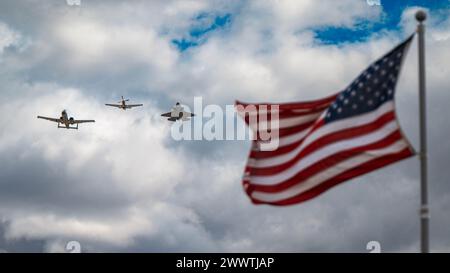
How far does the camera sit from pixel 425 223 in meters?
16.2

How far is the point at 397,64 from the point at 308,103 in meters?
Answer: 2.71

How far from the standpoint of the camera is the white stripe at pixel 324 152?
675 inches

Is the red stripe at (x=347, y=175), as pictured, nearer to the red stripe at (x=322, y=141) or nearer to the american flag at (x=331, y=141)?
the american flag at (x=331, y=141)

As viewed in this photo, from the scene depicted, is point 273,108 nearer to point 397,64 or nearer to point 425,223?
point 397,64

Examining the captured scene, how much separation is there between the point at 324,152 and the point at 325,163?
283 mm

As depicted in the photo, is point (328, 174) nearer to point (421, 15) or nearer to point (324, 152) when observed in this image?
point (324, 152)

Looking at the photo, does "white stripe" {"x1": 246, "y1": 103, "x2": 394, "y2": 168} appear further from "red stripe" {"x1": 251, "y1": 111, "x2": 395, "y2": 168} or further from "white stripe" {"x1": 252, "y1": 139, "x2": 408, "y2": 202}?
"white stripe" {"x1": 252, "y1": 139, "x2": 408, "y2": 202}

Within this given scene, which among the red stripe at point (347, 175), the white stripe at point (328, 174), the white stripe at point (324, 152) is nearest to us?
the red stripe at point (347, 175)

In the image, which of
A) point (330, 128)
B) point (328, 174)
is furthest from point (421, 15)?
point (328, 174)

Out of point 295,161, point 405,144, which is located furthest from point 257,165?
point 405,144

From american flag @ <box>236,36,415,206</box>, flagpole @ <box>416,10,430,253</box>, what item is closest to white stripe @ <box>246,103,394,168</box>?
american flag @ <box>236,36,415,206</box>

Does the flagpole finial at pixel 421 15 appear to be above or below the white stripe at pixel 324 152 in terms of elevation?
above

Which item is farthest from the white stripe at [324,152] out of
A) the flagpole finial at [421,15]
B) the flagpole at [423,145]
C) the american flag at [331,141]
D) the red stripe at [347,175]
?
the flagpole finial at [421,15]

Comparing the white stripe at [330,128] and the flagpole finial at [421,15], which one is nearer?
the flagpole finial at [421,15]
